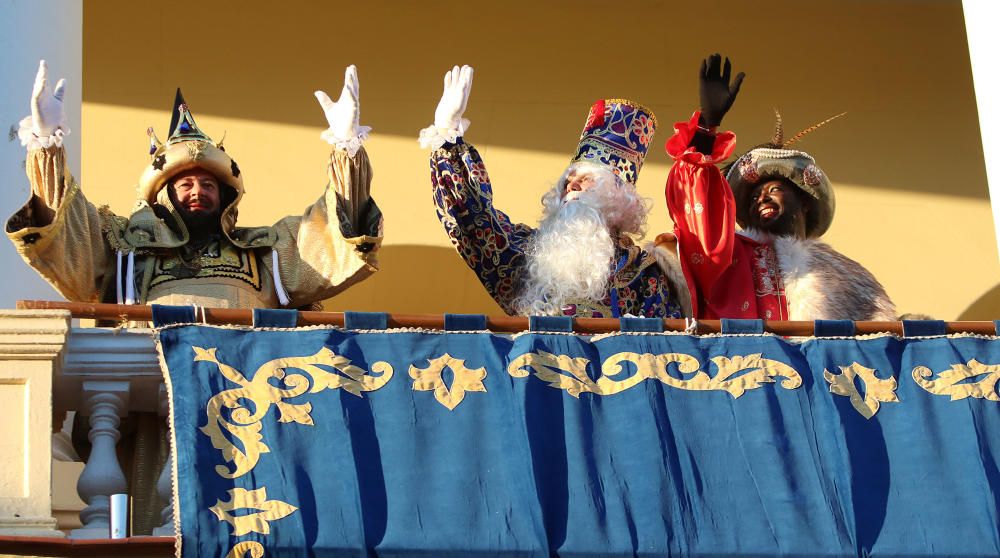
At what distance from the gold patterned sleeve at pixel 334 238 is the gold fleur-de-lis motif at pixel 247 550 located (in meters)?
1.71

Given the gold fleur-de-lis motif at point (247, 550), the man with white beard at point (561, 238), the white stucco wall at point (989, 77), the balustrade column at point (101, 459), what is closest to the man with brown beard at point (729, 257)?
the man with white beard at point (561, 238)

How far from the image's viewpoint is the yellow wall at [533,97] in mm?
9844

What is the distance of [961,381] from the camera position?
288 inches

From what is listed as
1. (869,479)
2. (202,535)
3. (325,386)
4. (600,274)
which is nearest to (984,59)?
(600,274)

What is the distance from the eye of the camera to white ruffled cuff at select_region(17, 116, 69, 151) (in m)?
7.59

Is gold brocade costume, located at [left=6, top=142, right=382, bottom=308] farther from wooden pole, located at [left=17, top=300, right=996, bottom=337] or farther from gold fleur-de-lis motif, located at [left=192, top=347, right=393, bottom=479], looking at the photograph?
gold fleur-de-lis motif, located at [left=192, top=347, right=393, bottom=479]

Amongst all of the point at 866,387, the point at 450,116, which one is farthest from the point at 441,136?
the point at 866,387

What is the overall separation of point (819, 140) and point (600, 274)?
2.31 metres

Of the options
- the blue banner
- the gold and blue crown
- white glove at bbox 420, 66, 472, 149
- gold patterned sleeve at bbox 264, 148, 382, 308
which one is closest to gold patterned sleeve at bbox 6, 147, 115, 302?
gold patterned sleeve at bbox 264, 148, 382, 308

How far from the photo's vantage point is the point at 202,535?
6426 millimetres

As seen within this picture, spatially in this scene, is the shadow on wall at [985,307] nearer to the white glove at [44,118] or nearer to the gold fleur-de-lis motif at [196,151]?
the gold fleur-de-lis motif at [196,151]

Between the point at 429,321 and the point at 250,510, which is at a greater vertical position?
the point at 429,321

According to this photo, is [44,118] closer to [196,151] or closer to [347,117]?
[196,151]

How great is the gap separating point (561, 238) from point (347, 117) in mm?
1017
